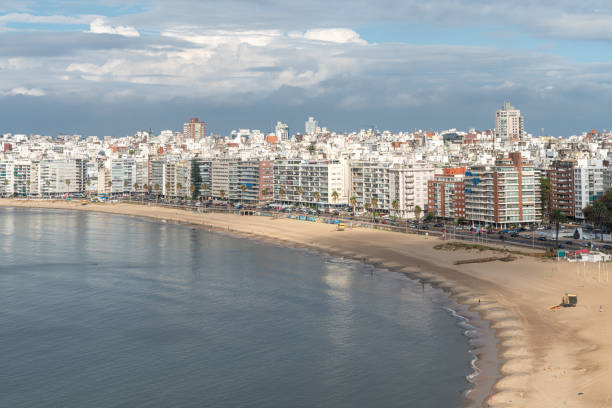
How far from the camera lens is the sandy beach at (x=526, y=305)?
25688mm

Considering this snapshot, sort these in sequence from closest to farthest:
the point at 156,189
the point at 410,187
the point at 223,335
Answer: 1. the point at 223,335
2. the point at 410,187
3. the point at 156,189

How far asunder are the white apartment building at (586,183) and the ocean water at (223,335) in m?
29.7

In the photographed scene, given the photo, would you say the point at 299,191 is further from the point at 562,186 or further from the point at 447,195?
the point at 562,186

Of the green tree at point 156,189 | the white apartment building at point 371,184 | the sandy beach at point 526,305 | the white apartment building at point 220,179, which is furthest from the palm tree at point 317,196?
the green tree at point 156,189

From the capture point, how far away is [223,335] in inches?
1372

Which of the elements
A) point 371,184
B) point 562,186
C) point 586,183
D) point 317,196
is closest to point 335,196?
point 317,196

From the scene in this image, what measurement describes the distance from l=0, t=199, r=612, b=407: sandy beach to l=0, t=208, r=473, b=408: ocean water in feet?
6.31

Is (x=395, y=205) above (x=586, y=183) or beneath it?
beneath

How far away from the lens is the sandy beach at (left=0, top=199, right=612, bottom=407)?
2569cm

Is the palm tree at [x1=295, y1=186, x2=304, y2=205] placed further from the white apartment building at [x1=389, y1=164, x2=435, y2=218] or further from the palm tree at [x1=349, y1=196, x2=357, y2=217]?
the white apartment building at [x1=389, y1=164, x2=435, y2=218]

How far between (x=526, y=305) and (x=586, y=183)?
39.7 m

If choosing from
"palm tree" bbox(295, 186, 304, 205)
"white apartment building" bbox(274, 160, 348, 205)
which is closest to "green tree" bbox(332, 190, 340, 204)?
Result: "white apartment building" bbox(274, 160, 348, 205)

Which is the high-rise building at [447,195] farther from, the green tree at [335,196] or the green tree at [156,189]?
the green tree at [156,189]

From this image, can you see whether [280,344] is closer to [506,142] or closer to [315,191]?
[315,191]
